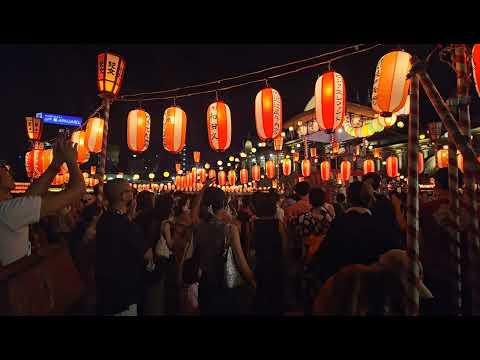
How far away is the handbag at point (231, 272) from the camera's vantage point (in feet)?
12.0

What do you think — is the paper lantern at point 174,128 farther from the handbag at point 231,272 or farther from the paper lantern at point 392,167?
the paper lantern at point 392,167

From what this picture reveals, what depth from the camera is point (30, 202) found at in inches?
97.4

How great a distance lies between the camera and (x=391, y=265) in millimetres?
2230

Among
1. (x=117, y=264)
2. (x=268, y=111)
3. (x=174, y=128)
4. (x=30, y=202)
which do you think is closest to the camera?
(x=30, y=202)

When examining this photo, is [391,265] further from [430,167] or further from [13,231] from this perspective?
[430,167]

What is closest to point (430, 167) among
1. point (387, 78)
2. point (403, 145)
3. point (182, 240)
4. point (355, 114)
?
point (403, 145)

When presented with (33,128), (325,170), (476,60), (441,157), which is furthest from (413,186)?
(325,170)

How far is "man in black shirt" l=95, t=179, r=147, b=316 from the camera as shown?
3137mm

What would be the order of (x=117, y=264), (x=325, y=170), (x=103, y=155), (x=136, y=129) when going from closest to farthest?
(x=117, y=264), (x=103, y=155), (x=136, y=129), (x=325, y=170)

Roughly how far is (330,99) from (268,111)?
5.98ft

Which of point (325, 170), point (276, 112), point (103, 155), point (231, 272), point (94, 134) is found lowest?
point (231, 272)

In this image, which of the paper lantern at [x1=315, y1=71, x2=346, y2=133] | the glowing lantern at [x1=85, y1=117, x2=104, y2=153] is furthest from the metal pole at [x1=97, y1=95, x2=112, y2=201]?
the paper lantern at [x1=315, y1=71, x2=346, y2=133]

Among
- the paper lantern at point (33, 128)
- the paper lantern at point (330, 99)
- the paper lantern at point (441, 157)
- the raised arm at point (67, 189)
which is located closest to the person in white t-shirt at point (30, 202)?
the raised arm at point (67, 189)

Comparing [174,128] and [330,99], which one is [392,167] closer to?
[330,99]
